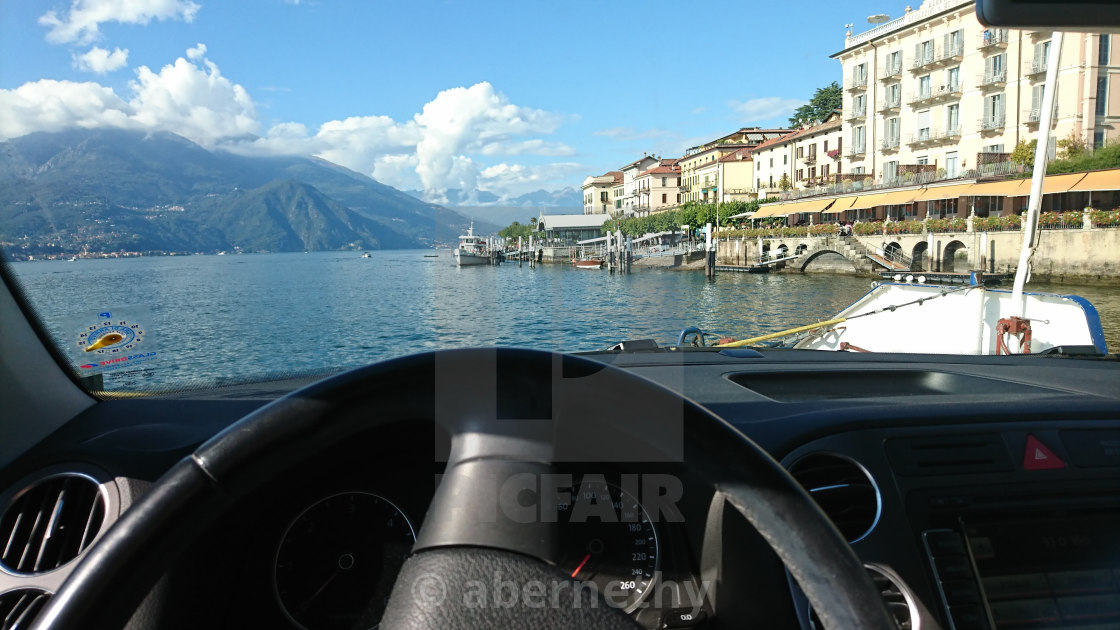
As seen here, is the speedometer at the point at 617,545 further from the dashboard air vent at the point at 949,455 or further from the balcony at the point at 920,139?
the balcony at the point at 920,139

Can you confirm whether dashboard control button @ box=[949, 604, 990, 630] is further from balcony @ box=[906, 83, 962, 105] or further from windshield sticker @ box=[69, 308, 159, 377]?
balcony @ box=[906, 83, 962, 105]

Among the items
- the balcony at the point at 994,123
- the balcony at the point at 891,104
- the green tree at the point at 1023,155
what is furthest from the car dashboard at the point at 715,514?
the balcony at the point at 891,104

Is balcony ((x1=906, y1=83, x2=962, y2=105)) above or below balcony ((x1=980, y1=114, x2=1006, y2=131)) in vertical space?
above

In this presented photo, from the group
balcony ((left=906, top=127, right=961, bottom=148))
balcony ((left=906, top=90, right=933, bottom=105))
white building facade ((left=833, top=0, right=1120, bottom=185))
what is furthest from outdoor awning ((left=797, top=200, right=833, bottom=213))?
balcony ((left=906, top=90, right=933, bottom=105))

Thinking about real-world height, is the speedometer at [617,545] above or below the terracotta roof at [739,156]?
below

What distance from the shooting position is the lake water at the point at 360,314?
131 inches

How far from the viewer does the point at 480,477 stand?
0.83 metres

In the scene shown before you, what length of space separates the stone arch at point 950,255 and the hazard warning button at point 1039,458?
3588cm

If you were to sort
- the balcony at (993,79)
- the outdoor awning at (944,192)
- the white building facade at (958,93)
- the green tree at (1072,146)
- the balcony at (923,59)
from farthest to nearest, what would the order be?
the balcony at (923,59) → the balcony at (993,79) → the outdoor awning at (944,192) → the green tree at (1072,146) → the white building facade at (958,93)

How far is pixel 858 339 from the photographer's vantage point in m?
9.71

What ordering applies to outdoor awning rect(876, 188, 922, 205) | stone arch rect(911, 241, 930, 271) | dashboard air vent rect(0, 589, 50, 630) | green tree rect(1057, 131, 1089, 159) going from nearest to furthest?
dashboard air vent rect(0, 589, 50, 630)
green tree rect(1057, 131, 1089, 159)
stone arch rect(911, 241, 930, 271)
outdoor awning rect(876, 188, 922, 205)

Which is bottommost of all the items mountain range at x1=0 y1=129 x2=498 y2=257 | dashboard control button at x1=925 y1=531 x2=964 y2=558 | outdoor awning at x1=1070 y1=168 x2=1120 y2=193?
dashboard control button at x1=925 y1=531 x2=964 y2=558

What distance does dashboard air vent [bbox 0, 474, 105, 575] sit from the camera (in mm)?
1763

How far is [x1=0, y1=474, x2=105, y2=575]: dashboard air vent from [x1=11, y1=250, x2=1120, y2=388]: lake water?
2.41ft
